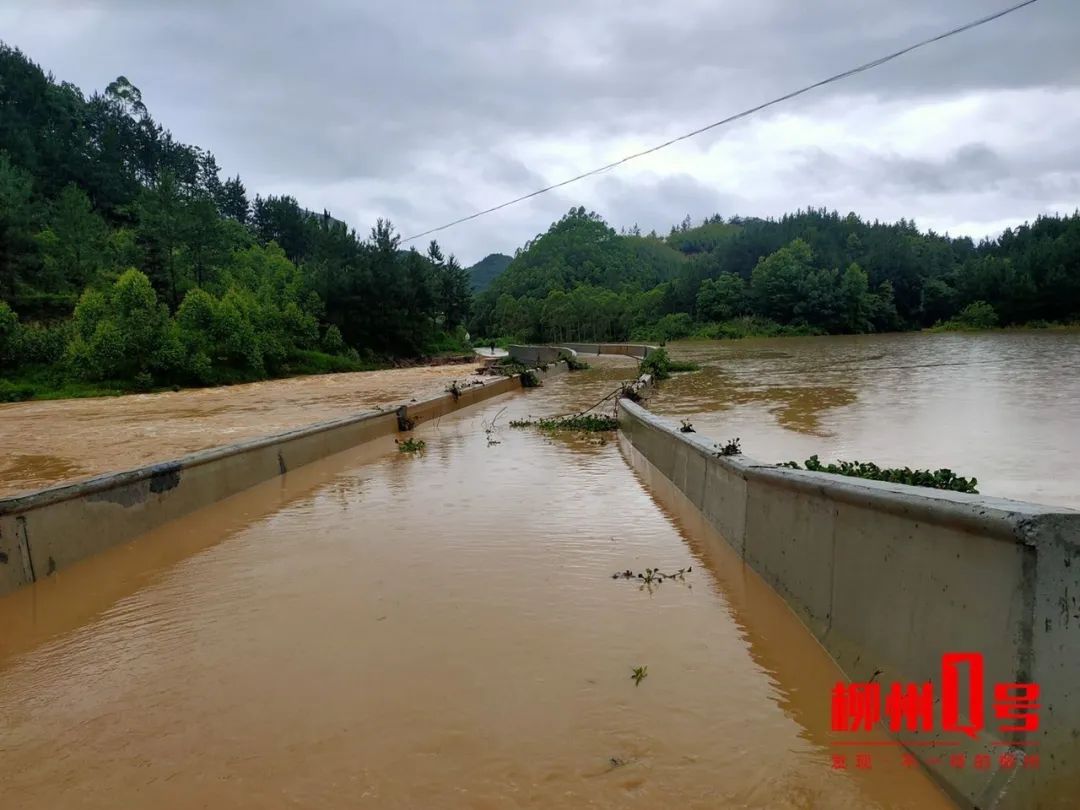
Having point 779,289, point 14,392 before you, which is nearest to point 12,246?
point 14,392

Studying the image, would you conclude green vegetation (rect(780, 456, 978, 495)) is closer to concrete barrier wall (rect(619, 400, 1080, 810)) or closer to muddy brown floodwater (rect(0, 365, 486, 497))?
concrete barrier wall (rect(619, 400, 1080, 810))

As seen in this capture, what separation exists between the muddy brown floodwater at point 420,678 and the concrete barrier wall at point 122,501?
19cm

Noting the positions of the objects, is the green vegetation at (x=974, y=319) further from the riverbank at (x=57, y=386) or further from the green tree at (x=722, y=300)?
the riverbank at (x=57, y=386)

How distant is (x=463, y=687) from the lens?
3504mm

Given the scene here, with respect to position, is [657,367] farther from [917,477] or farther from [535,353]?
[535,353]

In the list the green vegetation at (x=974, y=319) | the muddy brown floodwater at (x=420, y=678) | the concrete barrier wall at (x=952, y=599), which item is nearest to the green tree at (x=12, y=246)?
the muddy brown floodwater at (x=420, y=678)

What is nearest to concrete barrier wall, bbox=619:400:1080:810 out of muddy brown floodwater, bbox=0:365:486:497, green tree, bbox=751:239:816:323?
muddy brown floodwater, bbox=0:365:486:497

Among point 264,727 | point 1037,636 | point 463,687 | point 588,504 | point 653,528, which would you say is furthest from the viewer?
point 588,504

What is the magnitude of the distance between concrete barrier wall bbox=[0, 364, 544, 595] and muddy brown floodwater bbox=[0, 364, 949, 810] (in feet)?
0.62

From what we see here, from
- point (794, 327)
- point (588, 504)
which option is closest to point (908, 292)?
point (794, 327)

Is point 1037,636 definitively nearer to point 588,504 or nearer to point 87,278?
point 588,504

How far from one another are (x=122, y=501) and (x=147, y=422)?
43.1 ft

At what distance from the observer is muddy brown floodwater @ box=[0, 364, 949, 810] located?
2.75m

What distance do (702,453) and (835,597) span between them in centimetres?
318
